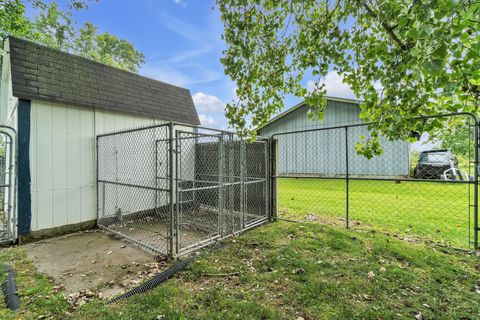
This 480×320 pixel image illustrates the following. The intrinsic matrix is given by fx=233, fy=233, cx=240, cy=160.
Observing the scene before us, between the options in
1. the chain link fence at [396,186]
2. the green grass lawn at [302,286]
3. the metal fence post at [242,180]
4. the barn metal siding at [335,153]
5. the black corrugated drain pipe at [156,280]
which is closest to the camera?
the green grass lawn at [302,286]

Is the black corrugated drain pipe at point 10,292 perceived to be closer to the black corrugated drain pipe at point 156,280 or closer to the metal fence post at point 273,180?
the black corrugated drain pipe at point 156,280

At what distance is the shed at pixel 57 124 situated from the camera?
4.26 m

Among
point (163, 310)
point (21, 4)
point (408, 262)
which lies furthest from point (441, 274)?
point (21, 4)

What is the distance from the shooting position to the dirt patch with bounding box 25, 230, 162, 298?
2898mm

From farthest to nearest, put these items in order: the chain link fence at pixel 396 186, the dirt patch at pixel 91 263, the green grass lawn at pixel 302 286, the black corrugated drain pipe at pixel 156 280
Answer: the chain link fence at pixel 396 186, the dirt patch at pixel 91 263, the black corrugated drain pipe at pixel 156 280, the green grass lawn at pixel 302 286

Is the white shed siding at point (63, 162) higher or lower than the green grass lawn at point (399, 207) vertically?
higher

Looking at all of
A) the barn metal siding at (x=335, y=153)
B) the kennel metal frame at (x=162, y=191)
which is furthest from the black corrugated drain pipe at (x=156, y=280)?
the barn metal siding at (x=335, y=153)

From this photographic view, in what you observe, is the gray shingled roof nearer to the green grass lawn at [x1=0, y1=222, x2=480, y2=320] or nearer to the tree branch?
the green grass lawn at [x1=0, y1=222, x2=480, y2=320]

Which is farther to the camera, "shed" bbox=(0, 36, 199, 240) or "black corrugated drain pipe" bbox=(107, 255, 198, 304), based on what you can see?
"shed" bbox=(0, 36, 199, 240)

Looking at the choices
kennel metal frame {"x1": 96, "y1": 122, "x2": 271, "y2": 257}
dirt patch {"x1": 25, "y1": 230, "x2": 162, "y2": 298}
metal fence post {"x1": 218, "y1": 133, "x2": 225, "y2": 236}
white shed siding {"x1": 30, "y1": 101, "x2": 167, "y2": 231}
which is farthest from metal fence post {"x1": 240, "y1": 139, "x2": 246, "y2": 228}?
white shed siding {"x1": 30, "y1": 101, "x2": 167, "y2": 231}

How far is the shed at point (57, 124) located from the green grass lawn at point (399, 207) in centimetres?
476

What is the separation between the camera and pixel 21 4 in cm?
670

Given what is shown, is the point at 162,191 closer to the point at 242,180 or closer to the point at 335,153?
the point at 242,180

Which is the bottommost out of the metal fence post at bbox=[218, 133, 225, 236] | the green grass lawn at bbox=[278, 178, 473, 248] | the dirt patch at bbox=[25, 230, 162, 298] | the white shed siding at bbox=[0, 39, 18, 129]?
the dirt patch at bbox=[25, 230, 162, 298]
